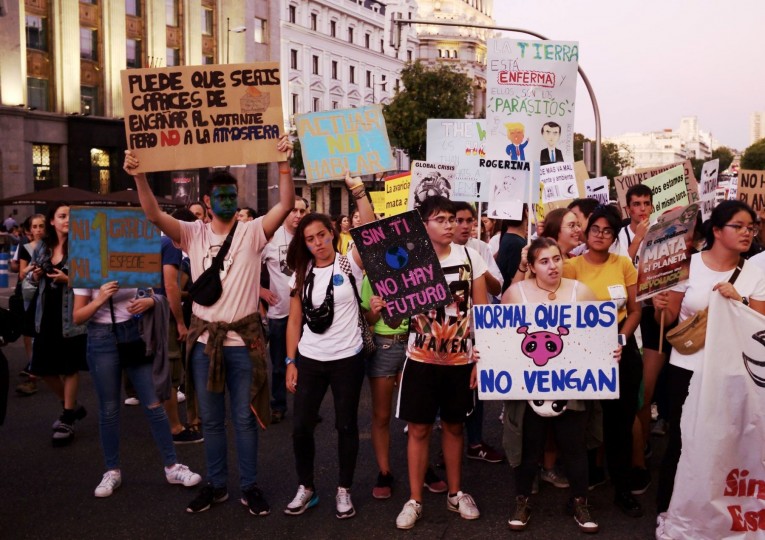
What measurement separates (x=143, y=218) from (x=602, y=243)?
310 centimetres

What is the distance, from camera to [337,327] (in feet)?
16.8

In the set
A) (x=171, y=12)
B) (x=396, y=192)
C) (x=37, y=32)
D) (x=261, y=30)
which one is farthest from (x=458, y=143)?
(x=261, y=30)

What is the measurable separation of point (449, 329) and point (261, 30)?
148ft

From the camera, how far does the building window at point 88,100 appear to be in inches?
1394

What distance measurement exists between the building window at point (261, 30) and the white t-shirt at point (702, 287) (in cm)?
4475

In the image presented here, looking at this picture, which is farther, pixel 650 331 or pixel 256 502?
pixel 650 331

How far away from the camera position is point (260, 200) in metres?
46.9

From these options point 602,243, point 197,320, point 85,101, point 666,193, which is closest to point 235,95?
point 197,320

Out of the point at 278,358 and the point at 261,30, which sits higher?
the point at 261,30

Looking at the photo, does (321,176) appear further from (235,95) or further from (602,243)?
(602,243)

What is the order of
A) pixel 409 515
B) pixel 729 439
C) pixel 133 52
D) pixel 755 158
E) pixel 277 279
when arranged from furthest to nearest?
pixel 755 158 < pixel 133 52 < pixel 277 279 < pixel 409 515 < pixel 729 439

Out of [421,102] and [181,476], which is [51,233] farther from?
[421,102]

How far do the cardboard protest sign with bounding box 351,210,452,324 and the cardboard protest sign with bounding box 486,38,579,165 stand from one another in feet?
13.0

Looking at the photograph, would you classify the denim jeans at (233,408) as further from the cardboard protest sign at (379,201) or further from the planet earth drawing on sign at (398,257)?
the cardboard protest sign at (379,201)
